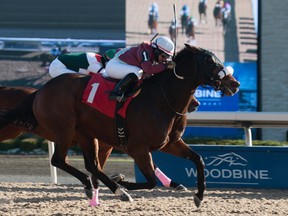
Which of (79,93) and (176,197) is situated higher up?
(79,93)

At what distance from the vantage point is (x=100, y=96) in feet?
20.5

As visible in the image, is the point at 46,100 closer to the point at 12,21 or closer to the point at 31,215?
the point at 31,215

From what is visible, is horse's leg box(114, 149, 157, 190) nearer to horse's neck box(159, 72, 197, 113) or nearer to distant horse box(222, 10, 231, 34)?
horse's neck box(159, 72, 197, 113)

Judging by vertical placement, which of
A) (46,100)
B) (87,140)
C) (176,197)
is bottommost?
(176,197)

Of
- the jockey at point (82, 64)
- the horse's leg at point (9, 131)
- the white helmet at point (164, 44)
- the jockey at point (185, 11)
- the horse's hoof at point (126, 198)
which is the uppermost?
the white helmet at point (164, 44)

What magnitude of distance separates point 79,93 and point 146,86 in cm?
64

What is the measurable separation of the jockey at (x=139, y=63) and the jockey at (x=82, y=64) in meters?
0.79

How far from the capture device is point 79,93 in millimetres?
6387

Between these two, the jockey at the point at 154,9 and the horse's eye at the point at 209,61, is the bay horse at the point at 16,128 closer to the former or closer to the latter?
the horse's eye at the point at 209,61

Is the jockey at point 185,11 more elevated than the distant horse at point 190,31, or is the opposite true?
the jockey at point 185,11

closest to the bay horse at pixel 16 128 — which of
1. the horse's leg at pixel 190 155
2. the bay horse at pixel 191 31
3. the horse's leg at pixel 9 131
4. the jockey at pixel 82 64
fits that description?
the horse's leg at pixel 9 131

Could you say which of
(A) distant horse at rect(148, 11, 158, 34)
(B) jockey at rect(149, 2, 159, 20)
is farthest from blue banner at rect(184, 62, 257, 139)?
(B) jockey at rect(149, 2, 159, 20)

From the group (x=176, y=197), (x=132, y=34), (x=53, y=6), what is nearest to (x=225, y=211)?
(x=176, y=197)

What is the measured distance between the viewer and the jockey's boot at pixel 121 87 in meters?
6.02
